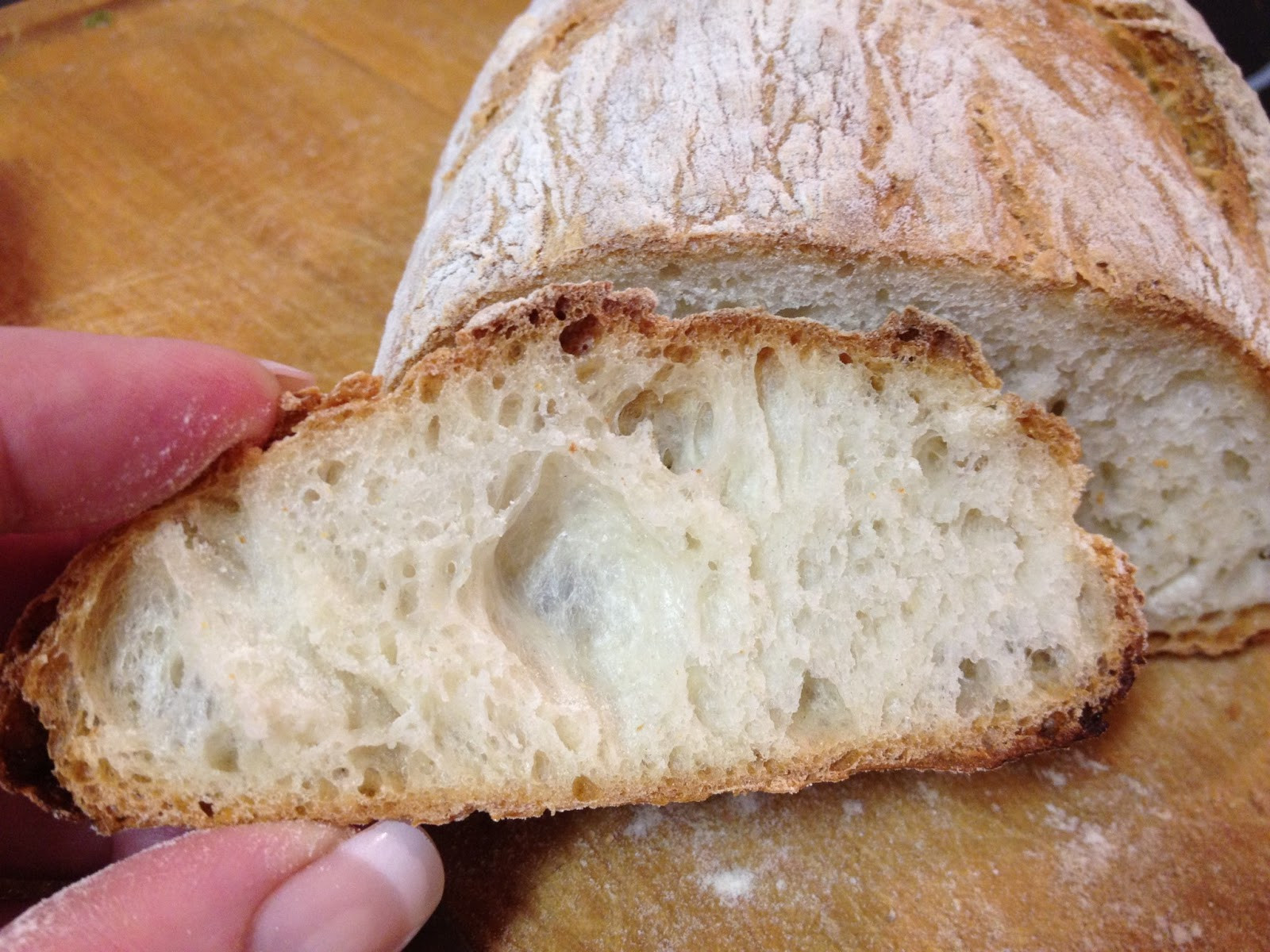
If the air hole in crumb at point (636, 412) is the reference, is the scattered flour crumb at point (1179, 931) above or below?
below

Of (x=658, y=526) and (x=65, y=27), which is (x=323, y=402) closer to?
(x=658, y=526)

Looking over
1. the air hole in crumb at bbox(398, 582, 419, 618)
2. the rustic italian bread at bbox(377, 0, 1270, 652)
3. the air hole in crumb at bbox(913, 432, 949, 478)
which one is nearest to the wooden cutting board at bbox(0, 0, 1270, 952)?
the rustic italian bread at bbox(377, 0, 1270, 652)

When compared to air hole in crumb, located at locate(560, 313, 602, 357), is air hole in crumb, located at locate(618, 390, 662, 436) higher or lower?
lower

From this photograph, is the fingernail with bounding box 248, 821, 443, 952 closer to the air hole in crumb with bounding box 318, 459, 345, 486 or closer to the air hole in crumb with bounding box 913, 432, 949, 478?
the air hole in crumb with bounding box 318, 459, 345, 486

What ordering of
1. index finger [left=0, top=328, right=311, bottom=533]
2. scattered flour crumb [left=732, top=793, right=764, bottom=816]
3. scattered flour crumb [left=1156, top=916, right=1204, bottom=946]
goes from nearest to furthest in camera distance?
index finger [left=0, top=328, right=311, bottom=533] → scattered flour crumb [left=1156, top=916, right=1204, bottom=946] → scattered flour crumb [left=732, top=793, right=764, bottom=816]

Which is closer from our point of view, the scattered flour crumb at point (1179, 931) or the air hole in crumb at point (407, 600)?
the air hole in crumb at point (407, 600)

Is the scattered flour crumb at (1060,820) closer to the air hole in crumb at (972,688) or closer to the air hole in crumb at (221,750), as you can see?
the air hole in crumb at (972,688)

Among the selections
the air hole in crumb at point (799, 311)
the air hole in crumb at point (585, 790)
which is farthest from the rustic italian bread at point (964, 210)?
the air hole in crumb at point (585, 790)
